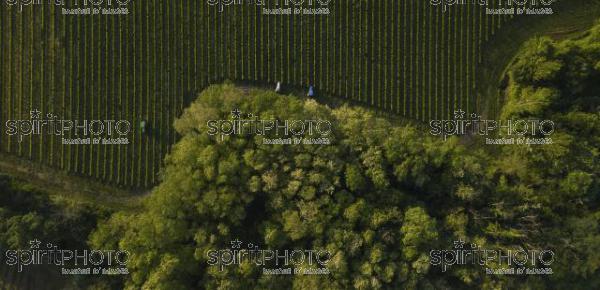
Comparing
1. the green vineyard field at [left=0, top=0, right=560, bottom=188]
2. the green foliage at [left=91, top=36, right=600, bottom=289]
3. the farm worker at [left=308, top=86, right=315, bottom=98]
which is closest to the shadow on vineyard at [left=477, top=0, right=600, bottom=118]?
the green vineyard field at [left=0, top=0, right=560, bottom=188]

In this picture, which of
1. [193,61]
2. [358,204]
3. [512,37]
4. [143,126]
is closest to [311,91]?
[193,61]

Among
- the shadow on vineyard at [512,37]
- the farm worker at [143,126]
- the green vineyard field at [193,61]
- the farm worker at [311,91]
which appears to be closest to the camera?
the farm worker at [143,126]

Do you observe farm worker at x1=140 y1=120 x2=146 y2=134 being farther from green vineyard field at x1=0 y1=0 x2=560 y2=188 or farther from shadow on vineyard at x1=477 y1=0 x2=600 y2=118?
shadow on vineyard at x1=477 y1=0 x2=600 y2=118

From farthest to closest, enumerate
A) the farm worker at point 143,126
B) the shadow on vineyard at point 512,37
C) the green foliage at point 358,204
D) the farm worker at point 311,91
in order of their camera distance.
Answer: the shadow on vineyard at point 512,37 < the farm worker at point 311,91 < the farm worker at point 143,126 < the green foliage at point 358,204

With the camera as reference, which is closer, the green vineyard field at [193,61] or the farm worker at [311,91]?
→ the green vineyard field at [193,61]

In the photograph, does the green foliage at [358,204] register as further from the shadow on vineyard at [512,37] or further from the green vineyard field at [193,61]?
the green vineyard field at [193,61]

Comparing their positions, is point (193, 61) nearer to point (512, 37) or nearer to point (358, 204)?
point (358, 204)

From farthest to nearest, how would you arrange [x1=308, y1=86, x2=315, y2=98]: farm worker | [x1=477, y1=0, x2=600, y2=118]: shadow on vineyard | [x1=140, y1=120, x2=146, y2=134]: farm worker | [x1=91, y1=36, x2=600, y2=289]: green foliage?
[x1=477, y1=0, x2=600, y2=118]: shadow on vineyard, [x1=308, y1=86, x2=315, y2=98]: farm worker, [x1=140, y1=120, x2=146, y2=134]: farm worker, [x1=91, y1=36, x2=600, y2=289]: green foliage

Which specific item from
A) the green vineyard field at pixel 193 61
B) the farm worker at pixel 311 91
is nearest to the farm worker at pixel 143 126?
the green vineyard field at pixel 193 61
